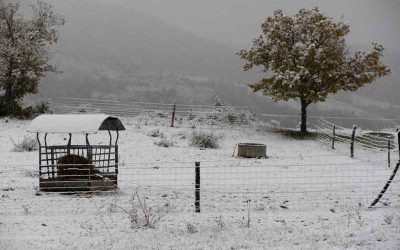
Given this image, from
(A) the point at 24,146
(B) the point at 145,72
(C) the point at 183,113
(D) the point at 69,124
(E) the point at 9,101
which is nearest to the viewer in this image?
(D) the point at 69,124

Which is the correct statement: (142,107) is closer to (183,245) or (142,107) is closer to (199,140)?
(199,140)

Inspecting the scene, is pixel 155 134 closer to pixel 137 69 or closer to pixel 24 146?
pixel 24 146

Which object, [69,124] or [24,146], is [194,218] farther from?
[24,146]

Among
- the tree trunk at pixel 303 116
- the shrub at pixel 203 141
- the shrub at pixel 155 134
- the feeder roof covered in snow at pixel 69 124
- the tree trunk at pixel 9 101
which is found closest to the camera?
the feeder roof covered in snow at pixel 69 124

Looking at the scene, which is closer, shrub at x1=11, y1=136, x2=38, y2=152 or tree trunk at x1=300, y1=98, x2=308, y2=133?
shrub at x1=11, y1=136, x2=38, y2=152

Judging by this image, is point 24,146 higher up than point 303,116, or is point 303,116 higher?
point 303,116

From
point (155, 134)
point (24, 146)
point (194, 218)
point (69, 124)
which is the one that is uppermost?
point (69, 124)

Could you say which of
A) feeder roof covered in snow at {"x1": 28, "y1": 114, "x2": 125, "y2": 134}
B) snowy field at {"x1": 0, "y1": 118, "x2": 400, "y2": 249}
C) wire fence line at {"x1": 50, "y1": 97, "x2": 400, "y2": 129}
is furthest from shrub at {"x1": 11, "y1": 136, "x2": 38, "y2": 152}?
wire fence line at {"x1": 50, "y1": 97, "x2": 400, "y2": 129}

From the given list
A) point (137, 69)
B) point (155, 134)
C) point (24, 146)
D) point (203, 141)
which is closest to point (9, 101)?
point (155, 134)

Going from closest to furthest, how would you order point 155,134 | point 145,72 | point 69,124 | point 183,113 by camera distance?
point 69,124 → point 155,134 → point 183,113 → point 145,72

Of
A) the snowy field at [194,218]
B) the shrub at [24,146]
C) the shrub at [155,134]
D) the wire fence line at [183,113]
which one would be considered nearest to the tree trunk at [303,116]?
the wire fence line at [183,113]

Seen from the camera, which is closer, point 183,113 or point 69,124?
point 69,124

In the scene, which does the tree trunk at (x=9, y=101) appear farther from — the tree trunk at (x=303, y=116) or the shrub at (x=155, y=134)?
the tree trunk at (x=303, y=116)

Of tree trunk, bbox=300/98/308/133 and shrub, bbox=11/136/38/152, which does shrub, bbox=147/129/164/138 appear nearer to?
shrub, bbox=11/136/38/152
